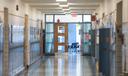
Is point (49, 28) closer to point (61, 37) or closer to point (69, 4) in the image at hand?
point (61, 37)

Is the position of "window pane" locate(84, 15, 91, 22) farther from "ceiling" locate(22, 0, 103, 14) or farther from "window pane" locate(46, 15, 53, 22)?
"ceiling" locate(22, 0, 103, 14)

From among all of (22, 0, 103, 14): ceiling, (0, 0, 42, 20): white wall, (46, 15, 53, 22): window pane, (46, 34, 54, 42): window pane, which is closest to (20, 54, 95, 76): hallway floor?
(0, 0, 42, 20): white wall

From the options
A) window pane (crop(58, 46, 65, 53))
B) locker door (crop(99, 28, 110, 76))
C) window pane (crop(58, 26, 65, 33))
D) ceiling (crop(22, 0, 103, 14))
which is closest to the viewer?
locker door (crop(99, 28, 110, 76))

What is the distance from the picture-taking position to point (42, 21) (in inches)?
1044

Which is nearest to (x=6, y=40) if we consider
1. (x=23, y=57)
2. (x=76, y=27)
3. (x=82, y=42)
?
(x=23, y=57)

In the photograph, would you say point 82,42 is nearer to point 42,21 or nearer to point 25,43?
point 42,21

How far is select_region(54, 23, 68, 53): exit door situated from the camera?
2900 cm

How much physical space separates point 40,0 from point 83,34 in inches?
454

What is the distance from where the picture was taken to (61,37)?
2941cm

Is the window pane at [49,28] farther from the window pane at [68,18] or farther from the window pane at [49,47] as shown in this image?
the window pane at [49,47]

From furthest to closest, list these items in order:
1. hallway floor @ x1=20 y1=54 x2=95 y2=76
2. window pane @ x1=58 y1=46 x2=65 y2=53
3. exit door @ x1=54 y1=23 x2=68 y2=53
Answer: window pane @ x1=58 y1=46 x2=65 y2=53 → exit door @ x1=54 y1=23 x2=68 y2=53 → hallway floor @ x1=20 y1=54 x2=95 y2=76

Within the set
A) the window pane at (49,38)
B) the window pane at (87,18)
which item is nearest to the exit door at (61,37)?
the window pane at (49,38)

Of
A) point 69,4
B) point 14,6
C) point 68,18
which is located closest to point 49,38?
point 68,18

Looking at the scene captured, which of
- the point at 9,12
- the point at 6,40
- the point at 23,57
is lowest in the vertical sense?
the point at 23,57
